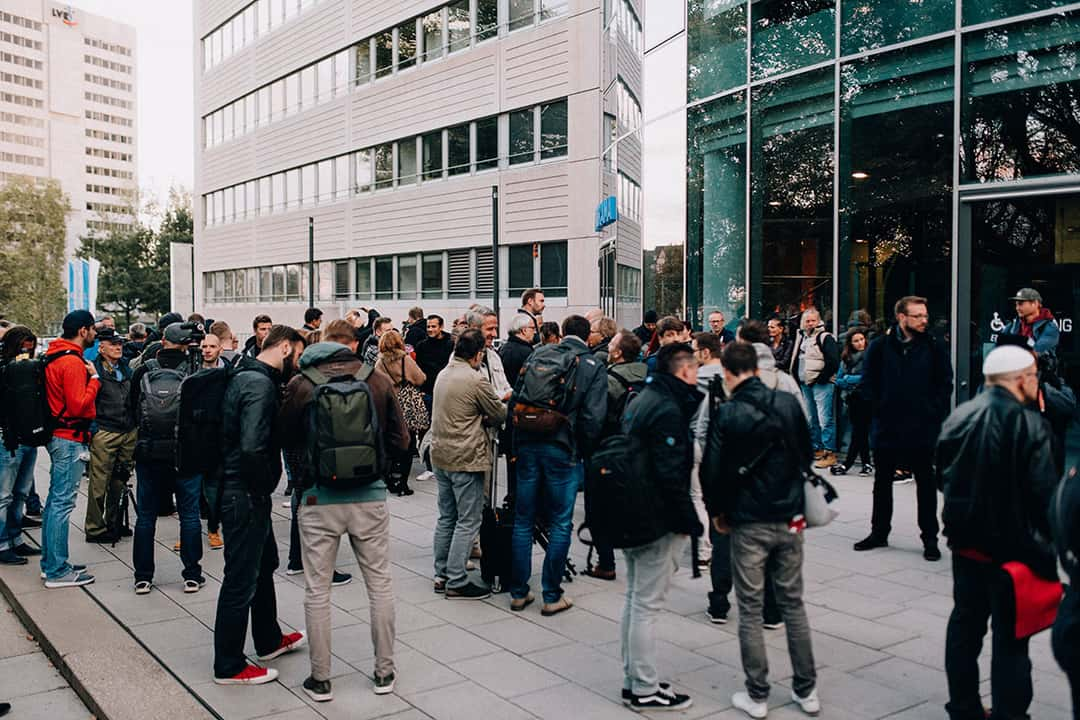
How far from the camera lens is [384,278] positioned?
32.0 metres

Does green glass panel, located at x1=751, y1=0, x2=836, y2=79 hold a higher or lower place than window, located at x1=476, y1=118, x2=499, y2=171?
lower

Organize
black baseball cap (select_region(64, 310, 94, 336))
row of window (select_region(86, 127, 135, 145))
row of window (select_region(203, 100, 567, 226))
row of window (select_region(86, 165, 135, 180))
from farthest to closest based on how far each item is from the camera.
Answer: row of window (select_region(86, 127, 135, 145))
row of window (select_region(86, 165, 135, 180))
row of window (select_region(203, 100, 567, 226))
black baseball cap (select_region(64, 310, 94, 336))

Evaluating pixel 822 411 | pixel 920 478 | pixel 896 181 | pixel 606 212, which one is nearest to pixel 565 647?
pixel 920 478

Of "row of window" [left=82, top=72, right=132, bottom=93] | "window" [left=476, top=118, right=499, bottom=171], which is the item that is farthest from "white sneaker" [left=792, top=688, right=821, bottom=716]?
"row of window" [left=82, top=72, right=132, bottom=93]

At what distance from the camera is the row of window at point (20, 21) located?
419 ft

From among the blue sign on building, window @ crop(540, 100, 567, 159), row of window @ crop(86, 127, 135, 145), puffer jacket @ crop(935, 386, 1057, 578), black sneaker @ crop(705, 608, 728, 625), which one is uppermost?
row of window @ crop(86, 127, 135, 145)

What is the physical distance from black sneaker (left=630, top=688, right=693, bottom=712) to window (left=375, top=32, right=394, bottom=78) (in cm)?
2860

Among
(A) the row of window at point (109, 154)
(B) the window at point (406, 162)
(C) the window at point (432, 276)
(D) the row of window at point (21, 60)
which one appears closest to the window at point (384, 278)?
(C) the window at point (432, 276)

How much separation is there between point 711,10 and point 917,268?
579 centimetres

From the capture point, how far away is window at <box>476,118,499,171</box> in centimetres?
2645

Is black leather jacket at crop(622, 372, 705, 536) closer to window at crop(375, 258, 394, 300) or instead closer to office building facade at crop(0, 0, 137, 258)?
window at crop(375, 258, 394, 300)

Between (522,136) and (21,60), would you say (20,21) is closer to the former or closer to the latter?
(21,60)

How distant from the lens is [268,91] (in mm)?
38938

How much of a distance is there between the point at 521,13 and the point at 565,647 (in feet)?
73.9
